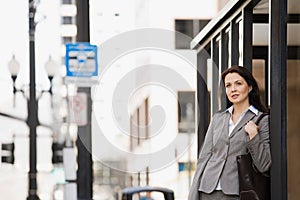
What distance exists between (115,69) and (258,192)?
13.9 feet

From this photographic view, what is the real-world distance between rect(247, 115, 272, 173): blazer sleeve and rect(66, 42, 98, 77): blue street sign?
267cm

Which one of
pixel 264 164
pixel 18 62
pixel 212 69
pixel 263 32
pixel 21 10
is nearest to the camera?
pixel 264 164

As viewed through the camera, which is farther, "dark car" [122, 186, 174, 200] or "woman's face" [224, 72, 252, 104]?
"dark car" [122, 186, 174, 200]

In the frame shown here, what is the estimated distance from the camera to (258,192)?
310 cm

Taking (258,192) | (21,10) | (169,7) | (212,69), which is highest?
(169,7)

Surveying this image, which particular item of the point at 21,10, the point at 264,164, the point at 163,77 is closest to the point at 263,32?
the point at 264,164

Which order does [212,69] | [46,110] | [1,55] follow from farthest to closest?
[46,110] → [1,55] → [212,69]

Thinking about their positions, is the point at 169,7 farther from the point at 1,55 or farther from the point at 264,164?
the point at 264,164

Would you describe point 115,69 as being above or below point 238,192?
above

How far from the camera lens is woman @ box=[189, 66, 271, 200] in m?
3.04

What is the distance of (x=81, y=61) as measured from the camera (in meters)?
5.62

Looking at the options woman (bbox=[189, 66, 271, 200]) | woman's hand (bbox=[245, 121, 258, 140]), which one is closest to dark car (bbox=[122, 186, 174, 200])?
woman (bbox=[189, 66, 271, 200])

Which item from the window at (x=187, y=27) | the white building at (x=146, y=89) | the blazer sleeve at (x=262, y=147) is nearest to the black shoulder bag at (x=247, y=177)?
the blazer sleeve at (x=262, y=147)

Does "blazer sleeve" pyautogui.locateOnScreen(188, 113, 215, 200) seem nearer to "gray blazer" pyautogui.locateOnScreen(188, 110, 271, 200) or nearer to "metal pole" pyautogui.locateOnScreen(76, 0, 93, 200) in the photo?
"gray blazer" pyautogui.locateOnScreen(188, 110, 271, 200)
